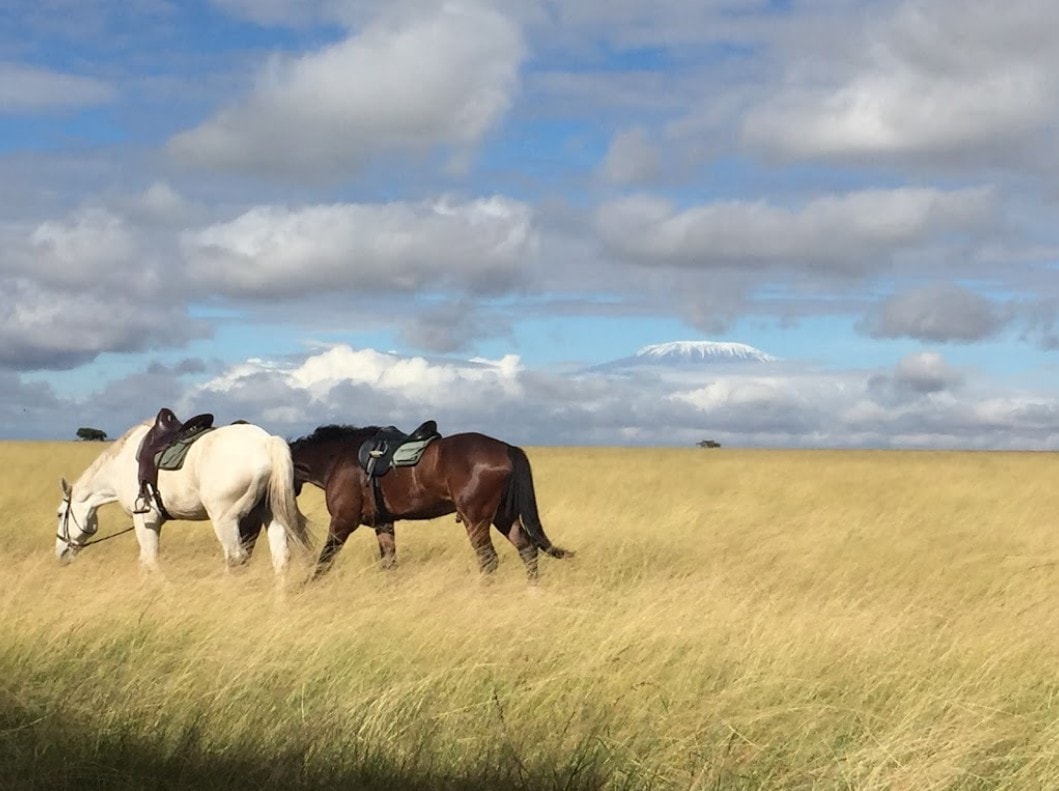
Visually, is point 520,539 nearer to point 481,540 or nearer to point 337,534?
point 481,540

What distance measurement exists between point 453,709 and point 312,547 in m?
5.38

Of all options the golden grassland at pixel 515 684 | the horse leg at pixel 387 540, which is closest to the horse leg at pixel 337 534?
the horse leg at pixel 387 540

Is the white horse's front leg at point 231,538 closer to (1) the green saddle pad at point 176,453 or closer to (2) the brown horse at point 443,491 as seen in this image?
(1) the green saddle pad at point 176,453

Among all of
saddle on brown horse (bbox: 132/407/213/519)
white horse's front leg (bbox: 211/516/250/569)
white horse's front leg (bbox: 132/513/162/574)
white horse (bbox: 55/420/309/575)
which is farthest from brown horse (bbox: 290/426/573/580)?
white horse's front leg (bbox: 132/513/162/574)

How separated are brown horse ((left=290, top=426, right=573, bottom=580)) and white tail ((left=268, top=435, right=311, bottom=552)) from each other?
0.46 metres

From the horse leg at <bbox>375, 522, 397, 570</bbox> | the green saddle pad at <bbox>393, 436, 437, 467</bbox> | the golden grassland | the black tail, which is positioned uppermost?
the green saddle pad at <bbox>393, 436, 437, 467</bbox>

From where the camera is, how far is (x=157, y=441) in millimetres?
10602

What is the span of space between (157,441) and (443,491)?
282 cm

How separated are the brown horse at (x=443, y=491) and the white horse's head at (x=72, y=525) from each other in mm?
2275

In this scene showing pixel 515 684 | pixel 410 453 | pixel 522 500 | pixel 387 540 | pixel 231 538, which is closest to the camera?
pixel 515 684

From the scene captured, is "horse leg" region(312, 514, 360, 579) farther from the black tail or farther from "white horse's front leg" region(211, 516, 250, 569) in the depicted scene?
the black tail

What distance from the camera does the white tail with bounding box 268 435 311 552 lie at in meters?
10.5

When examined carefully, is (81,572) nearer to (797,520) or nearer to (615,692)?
(615,692)

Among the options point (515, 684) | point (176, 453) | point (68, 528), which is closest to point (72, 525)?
point (68, 528)
